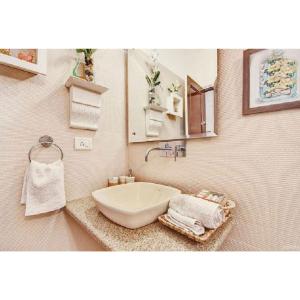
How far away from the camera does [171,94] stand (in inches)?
37.3

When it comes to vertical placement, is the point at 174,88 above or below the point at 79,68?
below

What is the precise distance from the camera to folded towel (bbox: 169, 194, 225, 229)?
0.49 meters

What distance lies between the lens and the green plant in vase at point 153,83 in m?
1.04

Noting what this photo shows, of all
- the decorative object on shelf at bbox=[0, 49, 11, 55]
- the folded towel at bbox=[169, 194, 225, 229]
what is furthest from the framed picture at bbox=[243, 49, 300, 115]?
the decorative object on shelf at bbox=[0, 49, 11, 55]

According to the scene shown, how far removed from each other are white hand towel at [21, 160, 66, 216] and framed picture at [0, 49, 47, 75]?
44 cm

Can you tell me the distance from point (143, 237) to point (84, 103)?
79cm

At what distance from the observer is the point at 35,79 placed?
2.49 ft

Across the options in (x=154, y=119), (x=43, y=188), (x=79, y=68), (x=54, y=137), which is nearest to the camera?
(x=43, y=188)

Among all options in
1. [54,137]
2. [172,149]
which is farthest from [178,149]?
[54,137]

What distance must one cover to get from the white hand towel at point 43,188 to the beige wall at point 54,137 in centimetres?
6

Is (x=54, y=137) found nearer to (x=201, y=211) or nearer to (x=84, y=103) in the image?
(x=84, y=103)

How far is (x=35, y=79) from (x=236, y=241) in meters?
1.29
